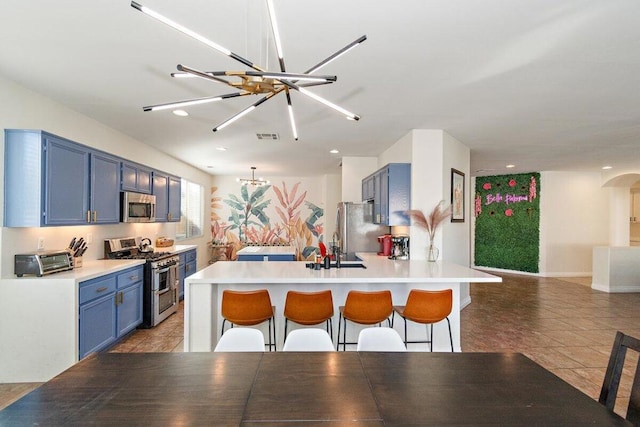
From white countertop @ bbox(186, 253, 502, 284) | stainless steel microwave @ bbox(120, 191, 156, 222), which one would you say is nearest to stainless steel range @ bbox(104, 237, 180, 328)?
stainless steel microwave @ bbox(120, 191, 156, 222)

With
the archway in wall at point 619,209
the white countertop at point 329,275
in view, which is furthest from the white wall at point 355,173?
the archway in wall at point 619,209

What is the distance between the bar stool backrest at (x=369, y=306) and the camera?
2633 mm

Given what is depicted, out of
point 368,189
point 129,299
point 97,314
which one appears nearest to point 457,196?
point 368,189

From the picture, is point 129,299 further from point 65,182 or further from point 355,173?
point 355,173

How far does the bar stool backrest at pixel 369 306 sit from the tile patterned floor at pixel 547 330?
138 cm

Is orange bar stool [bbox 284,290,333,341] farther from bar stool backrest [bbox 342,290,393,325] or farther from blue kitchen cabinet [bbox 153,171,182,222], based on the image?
blue kitchen cabinet [bbox 153,171,182,222]

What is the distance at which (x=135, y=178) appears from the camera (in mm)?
4312

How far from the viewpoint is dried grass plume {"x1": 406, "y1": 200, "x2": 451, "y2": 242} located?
13.3ft

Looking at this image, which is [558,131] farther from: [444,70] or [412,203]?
[444,70]

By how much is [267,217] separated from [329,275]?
245 inches

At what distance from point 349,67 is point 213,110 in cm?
177

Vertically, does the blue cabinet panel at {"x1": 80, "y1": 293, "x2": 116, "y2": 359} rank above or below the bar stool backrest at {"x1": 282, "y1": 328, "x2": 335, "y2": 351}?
below

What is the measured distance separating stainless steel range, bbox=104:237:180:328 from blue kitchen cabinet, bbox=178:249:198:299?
23.8 inches

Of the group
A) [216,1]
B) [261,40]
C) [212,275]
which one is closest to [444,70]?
[261,40]
